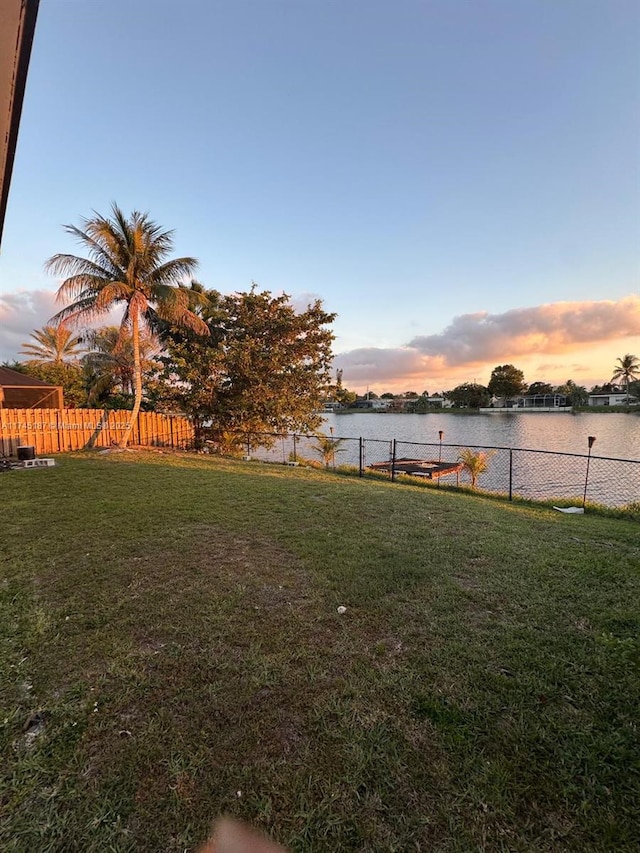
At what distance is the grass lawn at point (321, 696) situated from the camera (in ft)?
4.25

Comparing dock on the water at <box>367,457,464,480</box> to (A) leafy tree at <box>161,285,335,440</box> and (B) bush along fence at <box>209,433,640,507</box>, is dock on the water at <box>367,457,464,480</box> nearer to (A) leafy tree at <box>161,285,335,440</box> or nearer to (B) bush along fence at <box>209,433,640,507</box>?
(B) bush along fence at <box>209,433,640,507</box>

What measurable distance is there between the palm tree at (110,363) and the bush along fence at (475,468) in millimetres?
5207

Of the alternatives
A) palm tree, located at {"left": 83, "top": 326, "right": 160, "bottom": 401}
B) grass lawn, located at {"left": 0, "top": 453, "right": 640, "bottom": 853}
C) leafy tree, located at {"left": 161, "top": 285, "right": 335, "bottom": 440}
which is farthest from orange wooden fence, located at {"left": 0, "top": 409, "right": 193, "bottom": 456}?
grass lawn, located at {"left": 0, "top": 453, "right": 640, "bottom": 853}

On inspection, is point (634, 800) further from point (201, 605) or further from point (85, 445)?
point (85, 445)

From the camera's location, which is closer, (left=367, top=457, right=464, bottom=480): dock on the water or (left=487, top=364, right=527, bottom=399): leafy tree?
(left=367, top=457, right=464, bottom=480): dock on the water

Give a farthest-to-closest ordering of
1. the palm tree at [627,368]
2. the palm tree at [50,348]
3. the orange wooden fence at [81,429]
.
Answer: the palm tree at [627,368], the palm tree at [50,348], the orange wooden fence at [81,429]

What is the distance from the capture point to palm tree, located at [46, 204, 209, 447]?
1190cm

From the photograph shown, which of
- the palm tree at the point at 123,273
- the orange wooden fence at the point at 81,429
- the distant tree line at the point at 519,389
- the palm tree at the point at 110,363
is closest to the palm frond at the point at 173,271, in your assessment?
the palm tree at the point at 123,273

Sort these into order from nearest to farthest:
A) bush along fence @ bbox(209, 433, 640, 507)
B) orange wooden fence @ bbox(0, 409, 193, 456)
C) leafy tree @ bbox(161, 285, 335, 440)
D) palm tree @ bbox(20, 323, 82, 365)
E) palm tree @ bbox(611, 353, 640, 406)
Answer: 1. orange wooden fence @ bbox(0, 409, 193, 456)
2. bush along fence @ bbox(209, 433, 640, 507)
3. leafy tree @ bbox(161, 285, 335, 440)
4. palm tree @ bbox(20, 323, 82, 365)
5. palm tree @ bbox(611, 353, 640, 406)

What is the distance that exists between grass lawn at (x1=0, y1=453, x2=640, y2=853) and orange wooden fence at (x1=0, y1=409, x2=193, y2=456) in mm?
8971

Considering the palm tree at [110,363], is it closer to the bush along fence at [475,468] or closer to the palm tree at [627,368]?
the bush along fence at [475,468]

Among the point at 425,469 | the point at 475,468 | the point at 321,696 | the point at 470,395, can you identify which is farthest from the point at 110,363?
the point at 470,395

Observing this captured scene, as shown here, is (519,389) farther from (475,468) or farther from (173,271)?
(173,271)

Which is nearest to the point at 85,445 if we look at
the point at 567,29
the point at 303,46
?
the point at 303,46
